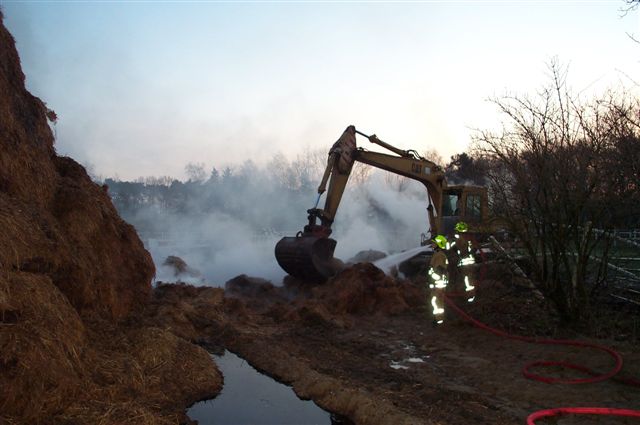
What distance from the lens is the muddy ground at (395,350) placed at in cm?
519

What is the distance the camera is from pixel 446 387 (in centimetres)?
588

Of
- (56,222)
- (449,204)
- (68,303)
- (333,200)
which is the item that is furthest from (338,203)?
(68,303)

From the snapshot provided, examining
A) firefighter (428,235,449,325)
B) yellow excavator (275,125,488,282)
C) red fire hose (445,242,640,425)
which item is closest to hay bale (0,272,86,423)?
red fire hose (445,242,640,425)

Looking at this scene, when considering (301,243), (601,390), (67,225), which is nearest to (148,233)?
(301,243)

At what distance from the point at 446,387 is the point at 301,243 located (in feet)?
22.6

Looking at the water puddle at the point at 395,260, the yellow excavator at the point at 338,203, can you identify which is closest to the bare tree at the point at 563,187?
the yellow excavator at the point at 338,203

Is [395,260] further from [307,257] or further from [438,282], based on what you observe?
[438,282]

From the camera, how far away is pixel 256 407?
225 inches

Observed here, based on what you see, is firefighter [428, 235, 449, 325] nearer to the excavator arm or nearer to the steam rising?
the excavator arm

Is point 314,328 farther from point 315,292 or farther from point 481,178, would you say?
point 481,178

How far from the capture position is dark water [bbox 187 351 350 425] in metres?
5.30

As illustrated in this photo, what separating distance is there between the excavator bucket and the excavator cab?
Result: 3.72 meters

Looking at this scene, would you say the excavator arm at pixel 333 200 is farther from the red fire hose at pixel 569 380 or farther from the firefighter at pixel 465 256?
the red fire hose at pixel 569 380

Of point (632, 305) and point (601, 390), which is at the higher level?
point (632, 305)
